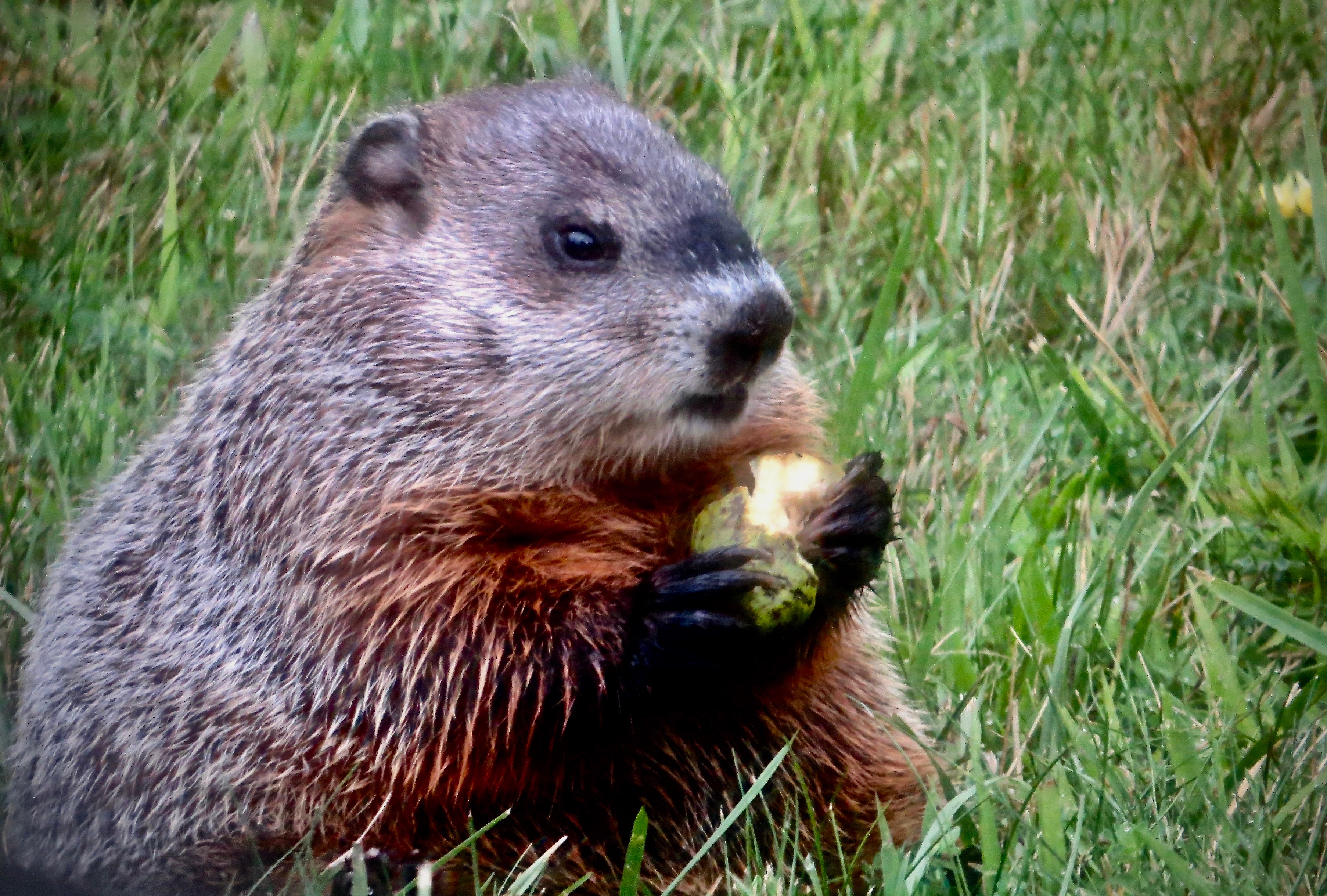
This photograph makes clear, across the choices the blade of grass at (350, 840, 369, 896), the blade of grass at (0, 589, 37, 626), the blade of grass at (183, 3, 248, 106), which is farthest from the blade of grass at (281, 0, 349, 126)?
the blade of grass at (350, 840, 369, 896)

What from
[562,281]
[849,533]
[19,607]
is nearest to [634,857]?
[849,533]

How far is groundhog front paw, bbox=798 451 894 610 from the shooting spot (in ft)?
7.55

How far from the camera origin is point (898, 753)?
8.55ft

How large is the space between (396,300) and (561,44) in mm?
1815

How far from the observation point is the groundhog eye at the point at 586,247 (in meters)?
2.30

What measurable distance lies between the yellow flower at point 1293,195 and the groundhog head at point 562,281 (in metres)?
1.44

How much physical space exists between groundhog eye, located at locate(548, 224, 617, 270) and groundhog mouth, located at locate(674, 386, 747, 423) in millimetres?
251

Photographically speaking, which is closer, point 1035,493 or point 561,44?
point 1035,493

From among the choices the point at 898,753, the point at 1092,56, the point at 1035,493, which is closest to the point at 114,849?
the point at 898,753

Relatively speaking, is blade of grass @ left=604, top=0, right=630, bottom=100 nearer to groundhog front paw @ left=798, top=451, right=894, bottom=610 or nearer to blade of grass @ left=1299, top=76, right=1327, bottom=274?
blade of grass @ left=1299, top=76, right=1327, bottom=274

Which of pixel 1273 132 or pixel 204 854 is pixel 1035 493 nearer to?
pixel 1273 132

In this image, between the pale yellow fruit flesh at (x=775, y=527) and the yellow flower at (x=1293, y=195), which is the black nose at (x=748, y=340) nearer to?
the pale yellow fruit flesh at (x=775, y=527)

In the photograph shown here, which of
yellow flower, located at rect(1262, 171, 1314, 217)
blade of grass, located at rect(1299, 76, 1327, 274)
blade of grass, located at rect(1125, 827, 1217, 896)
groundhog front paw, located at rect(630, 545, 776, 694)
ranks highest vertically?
blade of grass, located at rect(1299, 76, 1327, 274)

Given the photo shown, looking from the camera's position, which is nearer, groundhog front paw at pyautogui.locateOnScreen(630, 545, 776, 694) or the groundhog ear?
groundhog front paw at pyautogui.locateOnScreen(630, 545, 776, 694)
